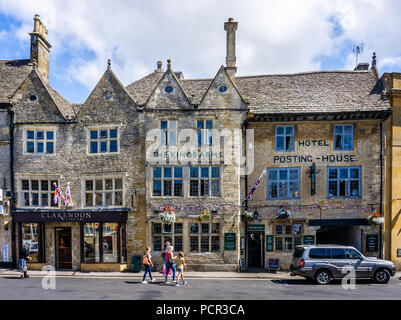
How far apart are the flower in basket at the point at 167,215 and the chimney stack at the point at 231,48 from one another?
28.8 ft

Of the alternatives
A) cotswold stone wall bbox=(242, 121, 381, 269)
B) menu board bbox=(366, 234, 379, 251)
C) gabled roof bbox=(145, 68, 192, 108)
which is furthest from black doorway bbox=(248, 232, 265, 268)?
gabled roof bbox=(145, 68, 192, 108)

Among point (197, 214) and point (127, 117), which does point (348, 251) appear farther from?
point (127, 117)

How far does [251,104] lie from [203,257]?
9.36 meters

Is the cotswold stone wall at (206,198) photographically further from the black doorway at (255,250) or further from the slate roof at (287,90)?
the black doorway at (255,250)

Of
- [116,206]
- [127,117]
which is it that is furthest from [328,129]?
[116,206]

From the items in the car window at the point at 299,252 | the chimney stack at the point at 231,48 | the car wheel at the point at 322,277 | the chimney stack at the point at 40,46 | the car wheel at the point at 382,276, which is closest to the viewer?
the car wheel at the point at 322,277

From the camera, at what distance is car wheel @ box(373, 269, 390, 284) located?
51.5 ft

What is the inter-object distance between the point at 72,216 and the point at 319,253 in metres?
13.3

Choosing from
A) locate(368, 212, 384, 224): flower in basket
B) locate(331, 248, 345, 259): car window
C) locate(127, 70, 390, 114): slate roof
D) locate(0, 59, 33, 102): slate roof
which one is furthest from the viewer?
locate(0, 59, 33, 102): slate roof

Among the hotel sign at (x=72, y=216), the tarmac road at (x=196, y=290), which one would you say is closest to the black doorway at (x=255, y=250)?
the tarmac road at (x=196, y=290)

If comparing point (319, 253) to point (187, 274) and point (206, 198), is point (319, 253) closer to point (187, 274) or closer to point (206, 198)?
point (206, 198)

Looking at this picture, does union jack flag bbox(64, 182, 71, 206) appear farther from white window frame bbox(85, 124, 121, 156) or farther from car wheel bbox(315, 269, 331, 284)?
car wheel bbox(315, 269, 331, 284)

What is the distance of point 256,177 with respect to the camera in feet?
65.2

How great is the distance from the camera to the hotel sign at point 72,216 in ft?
62.6
